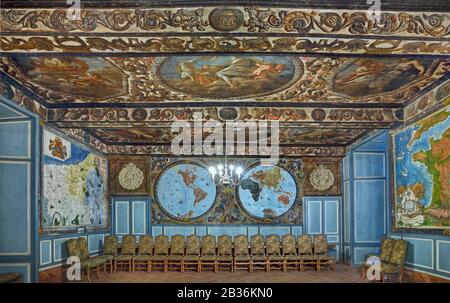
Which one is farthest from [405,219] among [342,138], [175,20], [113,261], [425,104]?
[113,261]

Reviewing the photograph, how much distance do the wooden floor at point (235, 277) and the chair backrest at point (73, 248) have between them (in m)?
0.77

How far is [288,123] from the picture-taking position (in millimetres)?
10109

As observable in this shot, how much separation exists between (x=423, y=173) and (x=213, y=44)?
501cm

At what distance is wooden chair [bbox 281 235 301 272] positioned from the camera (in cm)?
1254

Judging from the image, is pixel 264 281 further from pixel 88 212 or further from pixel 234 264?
pixel 88 212

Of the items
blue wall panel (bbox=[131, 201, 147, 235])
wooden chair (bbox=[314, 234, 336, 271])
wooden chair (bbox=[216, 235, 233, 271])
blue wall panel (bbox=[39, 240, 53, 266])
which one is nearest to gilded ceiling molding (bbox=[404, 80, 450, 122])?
wooden chair (bbox=[314, 234, 336, 271])

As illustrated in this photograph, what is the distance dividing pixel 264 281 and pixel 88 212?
5.22 metres

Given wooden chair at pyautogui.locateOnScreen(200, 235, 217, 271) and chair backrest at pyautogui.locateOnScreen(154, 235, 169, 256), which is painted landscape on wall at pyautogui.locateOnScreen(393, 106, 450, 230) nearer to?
wooden chair at pyautogui.locateOnScreen(200, 235, 217, 271)

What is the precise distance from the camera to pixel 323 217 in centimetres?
1498

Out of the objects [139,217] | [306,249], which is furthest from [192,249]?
[306,249]

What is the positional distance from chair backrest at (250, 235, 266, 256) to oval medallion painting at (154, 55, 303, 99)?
5.64 meters

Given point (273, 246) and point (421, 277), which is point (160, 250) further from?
point (421, 277)

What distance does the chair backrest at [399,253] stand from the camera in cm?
932

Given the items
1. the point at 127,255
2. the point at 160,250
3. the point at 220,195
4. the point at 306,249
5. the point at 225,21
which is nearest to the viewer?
the point at 225,21
